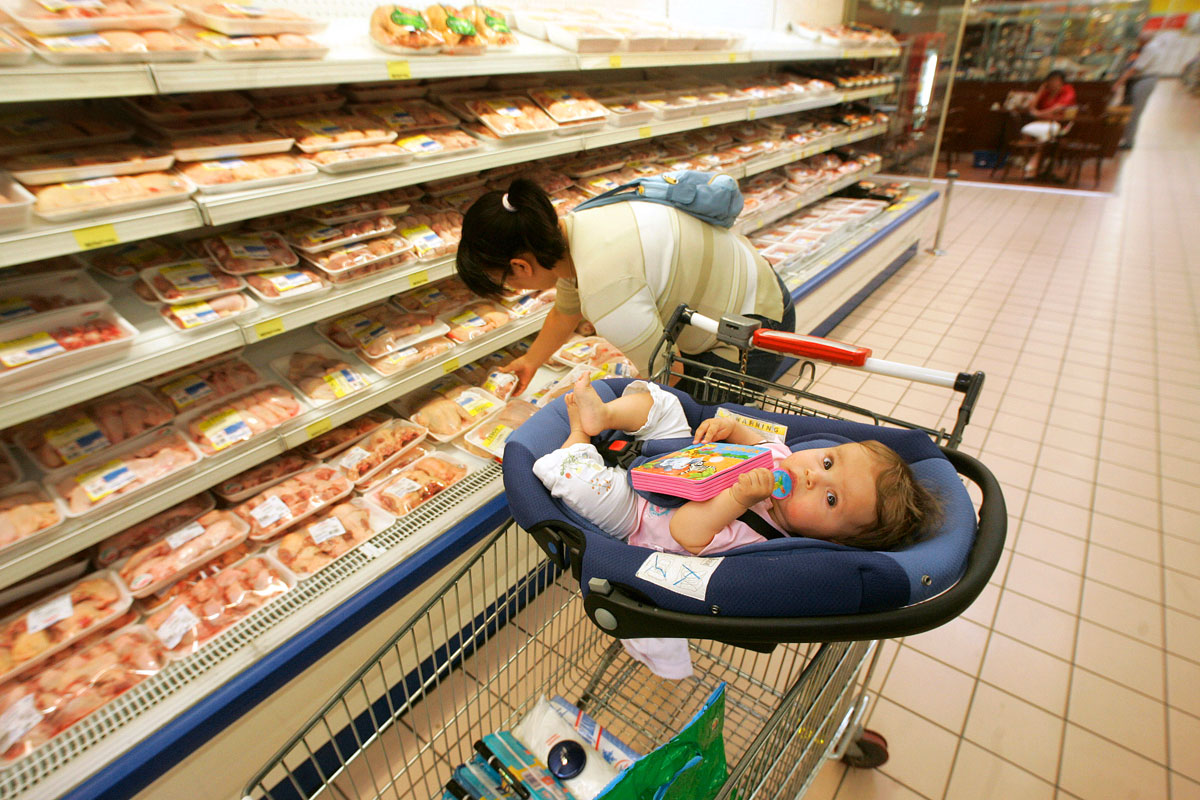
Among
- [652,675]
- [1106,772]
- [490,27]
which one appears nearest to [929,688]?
[1106,772]

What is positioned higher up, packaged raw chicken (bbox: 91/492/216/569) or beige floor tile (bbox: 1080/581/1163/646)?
packaged raw chicken (bbox: 91/492/216/569)

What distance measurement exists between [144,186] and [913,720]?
2.70 metres

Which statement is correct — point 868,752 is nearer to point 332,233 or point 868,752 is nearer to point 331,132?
point 332,233

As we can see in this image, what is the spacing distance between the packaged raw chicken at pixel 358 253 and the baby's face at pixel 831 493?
1453mm

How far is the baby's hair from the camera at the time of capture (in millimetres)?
1062

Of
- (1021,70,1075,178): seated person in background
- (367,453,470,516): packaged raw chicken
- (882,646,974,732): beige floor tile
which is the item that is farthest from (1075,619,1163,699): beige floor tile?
(1021,70,1075,178): seated person in background

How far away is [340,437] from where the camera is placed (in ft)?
6.97

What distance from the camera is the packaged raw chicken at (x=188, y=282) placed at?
1611 millimetres

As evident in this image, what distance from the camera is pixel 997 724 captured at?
1.89 metres

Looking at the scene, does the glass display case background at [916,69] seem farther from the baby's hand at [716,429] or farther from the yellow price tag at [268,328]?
the yellow price tag at [268,328]

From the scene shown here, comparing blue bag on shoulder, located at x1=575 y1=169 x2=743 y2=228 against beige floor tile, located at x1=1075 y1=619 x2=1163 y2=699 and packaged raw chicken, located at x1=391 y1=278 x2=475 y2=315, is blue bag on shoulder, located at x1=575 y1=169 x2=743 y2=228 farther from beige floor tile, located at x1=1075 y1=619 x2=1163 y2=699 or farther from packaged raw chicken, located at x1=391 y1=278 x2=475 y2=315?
beige floor tile, located at x1=1075 y1=619 x2=1163 y2=699

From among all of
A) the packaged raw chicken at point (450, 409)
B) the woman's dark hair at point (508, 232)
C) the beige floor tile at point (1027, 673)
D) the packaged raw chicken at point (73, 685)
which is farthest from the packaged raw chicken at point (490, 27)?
the beige floor tile at point (1027, 673)

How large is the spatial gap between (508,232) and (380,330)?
2.82ft

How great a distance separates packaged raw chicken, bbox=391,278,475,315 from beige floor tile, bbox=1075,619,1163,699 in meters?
2.71
